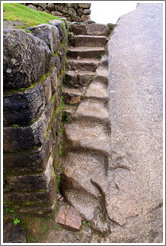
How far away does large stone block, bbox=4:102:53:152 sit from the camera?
1006mm

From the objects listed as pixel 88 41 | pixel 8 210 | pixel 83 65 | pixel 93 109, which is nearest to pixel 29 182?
pixel 8 210

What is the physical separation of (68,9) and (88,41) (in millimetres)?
2860

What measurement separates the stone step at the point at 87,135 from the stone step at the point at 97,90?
0.48 m

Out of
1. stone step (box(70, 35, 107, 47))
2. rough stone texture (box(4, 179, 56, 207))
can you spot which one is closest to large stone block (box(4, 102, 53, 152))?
rough stone texture (box(4, 179, 56, 207))

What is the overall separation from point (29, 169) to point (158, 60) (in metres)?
2.52

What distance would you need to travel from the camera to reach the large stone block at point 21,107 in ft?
2.94

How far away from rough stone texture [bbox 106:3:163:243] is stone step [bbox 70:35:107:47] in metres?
0.70

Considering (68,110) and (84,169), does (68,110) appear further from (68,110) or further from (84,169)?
(84,169)

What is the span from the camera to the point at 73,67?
121 inches

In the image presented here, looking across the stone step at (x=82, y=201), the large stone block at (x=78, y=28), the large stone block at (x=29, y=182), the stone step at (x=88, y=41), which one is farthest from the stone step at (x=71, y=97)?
the large stone block at (x=78, y=28)

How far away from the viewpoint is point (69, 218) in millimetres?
1639

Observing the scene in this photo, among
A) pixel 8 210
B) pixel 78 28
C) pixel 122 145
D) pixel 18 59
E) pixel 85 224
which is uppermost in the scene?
pixel 78 28

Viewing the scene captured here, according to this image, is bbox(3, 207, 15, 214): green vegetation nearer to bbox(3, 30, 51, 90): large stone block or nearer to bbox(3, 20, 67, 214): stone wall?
bbox(3, 20, 67, 214): stone wall

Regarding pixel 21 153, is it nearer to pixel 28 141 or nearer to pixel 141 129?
pixel 28 141
